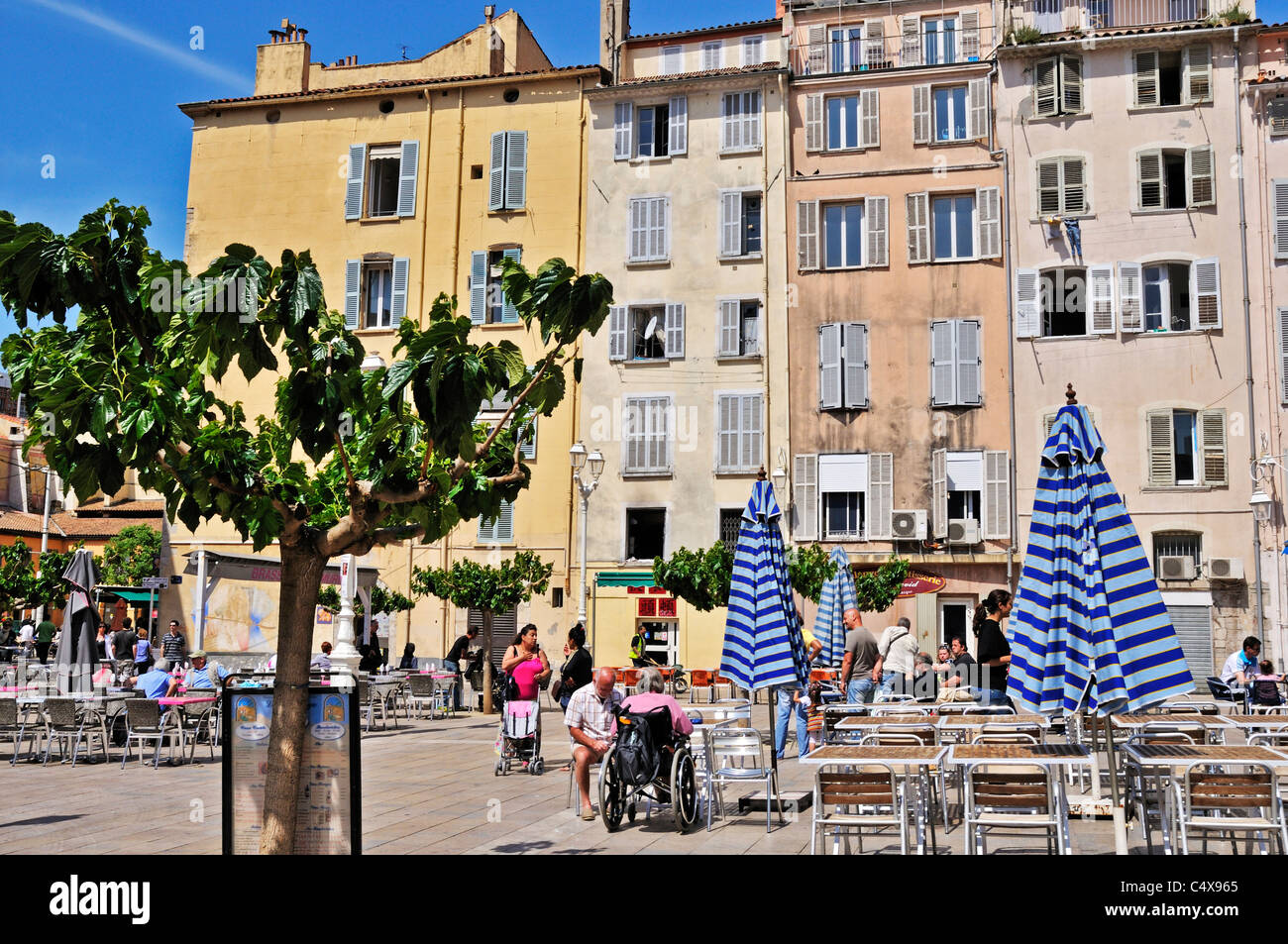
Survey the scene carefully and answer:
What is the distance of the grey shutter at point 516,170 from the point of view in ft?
115

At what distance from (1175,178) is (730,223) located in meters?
10.9

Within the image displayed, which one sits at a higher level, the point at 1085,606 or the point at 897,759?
the point at 1085,606

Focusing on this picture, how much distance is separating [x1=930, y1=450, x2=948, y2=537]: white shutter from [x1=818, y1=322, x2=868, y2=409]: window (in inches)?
87.9

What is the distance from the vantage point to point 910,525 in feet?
101

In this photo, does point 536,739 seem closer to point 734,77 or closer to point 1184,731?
point 1184,731

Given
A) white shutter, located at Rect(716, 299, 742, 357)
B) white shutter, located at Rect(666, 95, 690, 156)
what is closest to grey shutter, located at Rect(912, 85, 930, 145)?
white shutter, located at Rect(666, 95, 690, 156)

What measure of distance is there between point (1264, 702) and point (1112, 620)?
312 inches


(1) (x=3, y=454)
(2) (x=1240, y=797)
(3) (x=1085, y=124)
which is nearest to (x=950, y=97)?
(3) (x=1085, y=124)

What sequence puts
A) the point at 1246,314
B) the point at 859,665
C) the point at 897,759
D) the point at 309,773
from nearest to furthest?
1. the point at 309,773
2. the point at 897,759
3. the point at 859,665
4. the point at 1246,314

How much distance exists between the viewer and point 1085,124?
31703 mm

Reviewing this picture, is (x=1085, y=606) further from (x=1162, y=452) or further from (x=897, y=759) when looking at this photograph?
(x=1162, y=452)

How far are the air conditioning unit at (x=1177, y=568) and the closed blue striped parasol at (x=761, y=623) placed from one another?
63.7ft

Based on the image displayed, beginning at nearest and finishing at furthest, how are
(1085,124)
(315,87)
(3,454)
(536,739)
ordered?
(536,739)
(1085,124)
(315,87)
(3,454)

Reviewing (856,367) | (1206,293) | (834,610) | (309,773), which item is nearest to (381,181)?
(856,367)
